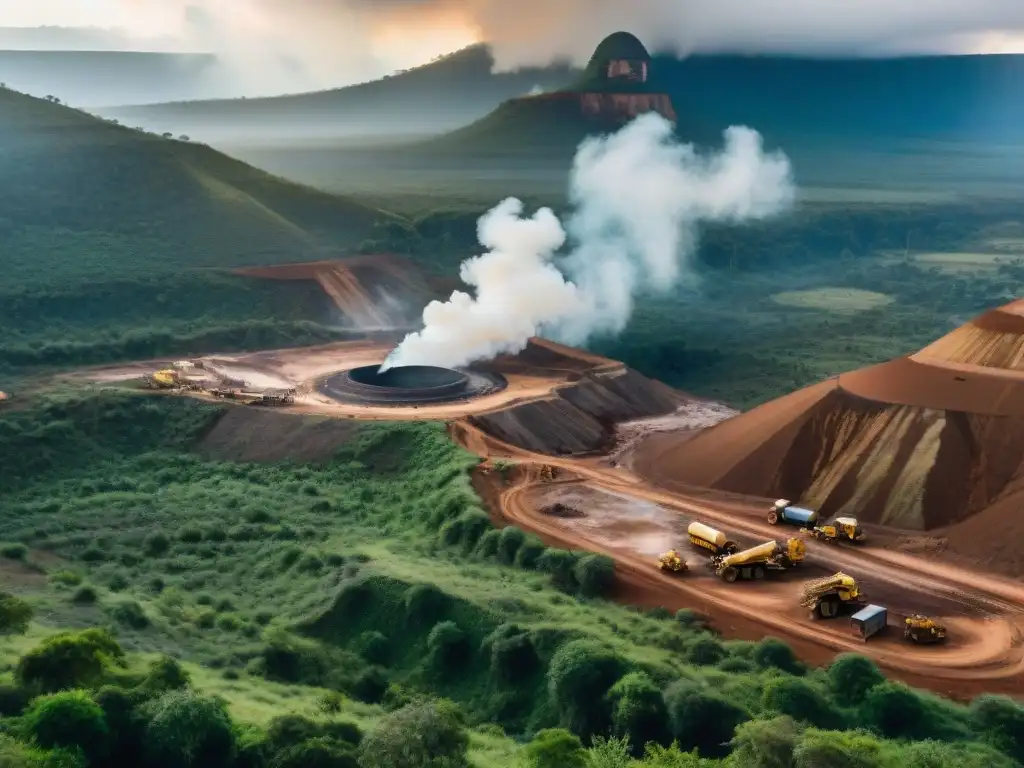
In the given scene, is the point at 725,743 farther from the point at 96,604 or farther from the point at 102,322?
the point at 102,322

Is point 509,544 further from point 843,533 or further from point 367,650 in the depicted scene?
point 843,533

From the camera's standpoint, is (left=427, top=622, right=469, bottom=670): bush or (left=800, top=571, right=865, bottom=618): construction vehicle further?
(left=427, top=622, right=469, bottom=670): bush

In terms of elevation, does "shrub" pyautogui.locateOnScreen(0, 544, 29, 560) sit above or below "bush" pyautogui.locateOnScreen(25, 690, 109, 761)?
below

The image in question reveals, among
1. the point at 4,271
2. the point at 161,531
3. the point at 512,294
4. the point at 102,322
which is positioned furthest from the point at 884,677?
the point at 4,271

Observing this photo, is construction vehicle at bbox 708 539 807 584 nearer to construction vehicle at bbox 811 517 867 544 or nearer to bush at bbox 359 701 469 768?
construction vehicle at bbox 811 517 867 544

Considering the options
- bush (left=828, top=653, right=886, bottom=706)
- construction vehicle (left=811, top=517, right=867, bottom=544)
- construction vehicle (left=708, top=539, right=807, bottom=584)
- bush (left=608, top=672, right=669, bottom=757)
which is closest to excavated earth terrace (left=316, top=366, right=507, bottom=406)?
construction vehicle (left=811, top=517, right=867, bottom=544)

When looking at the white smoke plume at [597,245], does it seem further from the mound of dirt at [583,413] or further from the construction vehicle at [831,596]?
Answer: the construction vehicle at [831,596]

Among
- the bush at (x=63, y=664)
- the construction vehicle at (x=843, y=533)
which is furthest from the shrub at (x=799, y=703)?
the bush at (x=63, y=664)
